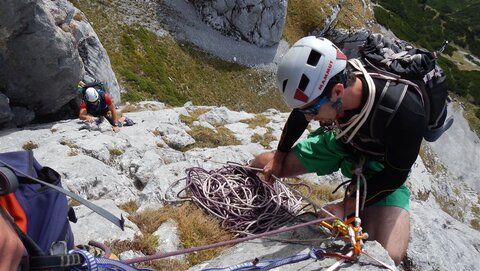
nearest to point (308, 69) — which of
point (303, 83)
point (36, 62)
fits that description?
point (303, 83)

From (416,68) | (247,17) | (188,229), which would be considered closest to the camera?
(416,68)

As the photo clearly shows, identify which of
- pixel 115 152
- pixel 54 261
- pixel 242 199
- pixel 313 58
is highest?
pixel 313 58

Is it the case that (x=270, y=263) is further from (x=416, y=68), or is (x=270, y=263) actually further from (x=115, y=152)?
(x=115, y=152)

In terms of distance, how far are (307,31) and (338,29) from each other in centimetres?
488

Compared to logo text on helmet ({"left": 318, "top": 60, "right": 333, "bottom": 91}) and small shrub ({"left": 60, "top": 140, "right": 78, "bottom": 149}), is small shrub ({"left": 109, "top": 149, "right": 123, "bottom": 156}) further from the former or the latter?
logo text on helmet ({"left": 318, "top": 60, "right": 333, "bottom": 91})

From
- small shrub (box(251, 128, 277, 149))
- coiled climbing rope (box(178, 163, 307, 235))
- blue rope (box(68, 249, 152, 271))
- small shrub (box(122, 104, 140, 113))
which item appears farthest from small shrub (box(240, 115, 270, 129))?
blue rope (box(68, 249, 152, 271))

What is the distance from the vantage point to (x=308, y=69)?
517cm

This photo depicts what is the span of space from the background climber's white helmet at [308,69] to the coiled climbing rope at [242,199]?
2240 millimetres

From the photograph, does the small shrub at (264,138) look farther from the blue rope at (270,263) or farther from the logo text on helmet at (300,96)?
the blue rope at (270,263)

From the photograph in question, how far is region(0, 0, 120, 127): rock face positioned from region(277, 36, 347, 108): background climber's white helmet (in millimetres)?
11178

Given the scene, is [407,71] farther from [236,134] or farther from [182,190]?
[236,134]

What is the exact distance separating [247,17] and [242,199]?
44.5 m

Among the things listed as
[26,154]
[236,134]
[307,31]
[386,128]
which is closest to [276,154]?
[386,128]

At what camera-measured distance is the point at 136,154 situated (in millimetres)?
10547
